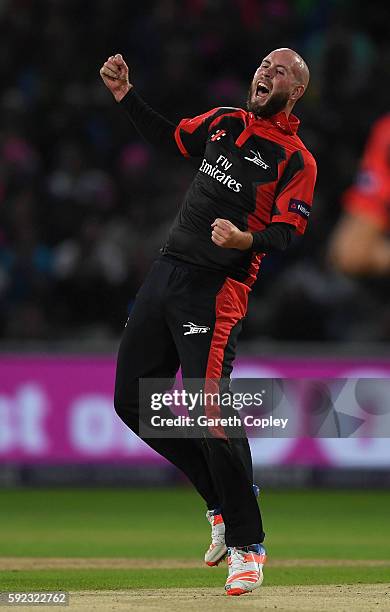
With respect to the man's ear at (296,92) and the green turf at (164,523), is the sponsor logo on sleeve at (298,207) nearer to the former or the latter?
the man's ear at (296,92)

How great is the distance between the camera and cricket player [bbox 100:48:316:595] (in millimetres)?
6105

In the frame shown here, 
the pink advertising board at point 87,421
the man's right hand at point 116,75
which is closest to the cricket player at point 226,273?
the man's right hand at point 116,75

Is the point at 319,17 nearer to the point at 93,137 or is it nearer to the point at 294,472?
the point at 93,137

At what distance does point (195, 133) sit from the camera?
650 cm

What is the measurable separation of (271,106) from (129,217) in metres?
7.38

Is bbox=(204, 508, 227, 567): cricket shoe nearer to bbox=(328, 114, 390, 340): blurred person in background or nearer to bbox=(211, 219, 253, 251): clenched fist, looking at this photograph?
bbox=(211, 219, 253, 251): clenched fist

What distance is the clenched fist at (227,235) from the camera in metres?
5.84

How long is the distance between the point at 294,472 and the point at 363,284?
6.08ft

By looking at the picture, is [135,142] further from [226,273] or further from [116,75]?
[226,273]

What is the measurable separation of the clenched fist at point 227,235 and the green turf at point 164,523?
9.76 feet

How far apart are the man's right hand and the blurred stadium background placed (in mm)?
5637

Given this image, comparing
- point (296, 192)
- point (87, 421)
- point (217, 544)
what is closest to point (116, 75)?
point (296, 192)

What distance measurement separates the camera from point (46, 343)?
12414 mm

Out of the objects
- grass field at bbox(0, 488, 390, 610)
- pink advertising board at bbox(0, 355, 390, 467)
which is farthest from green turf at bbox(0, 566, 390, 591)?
pink advertising board at bbox(0, 355, 390, 467)
